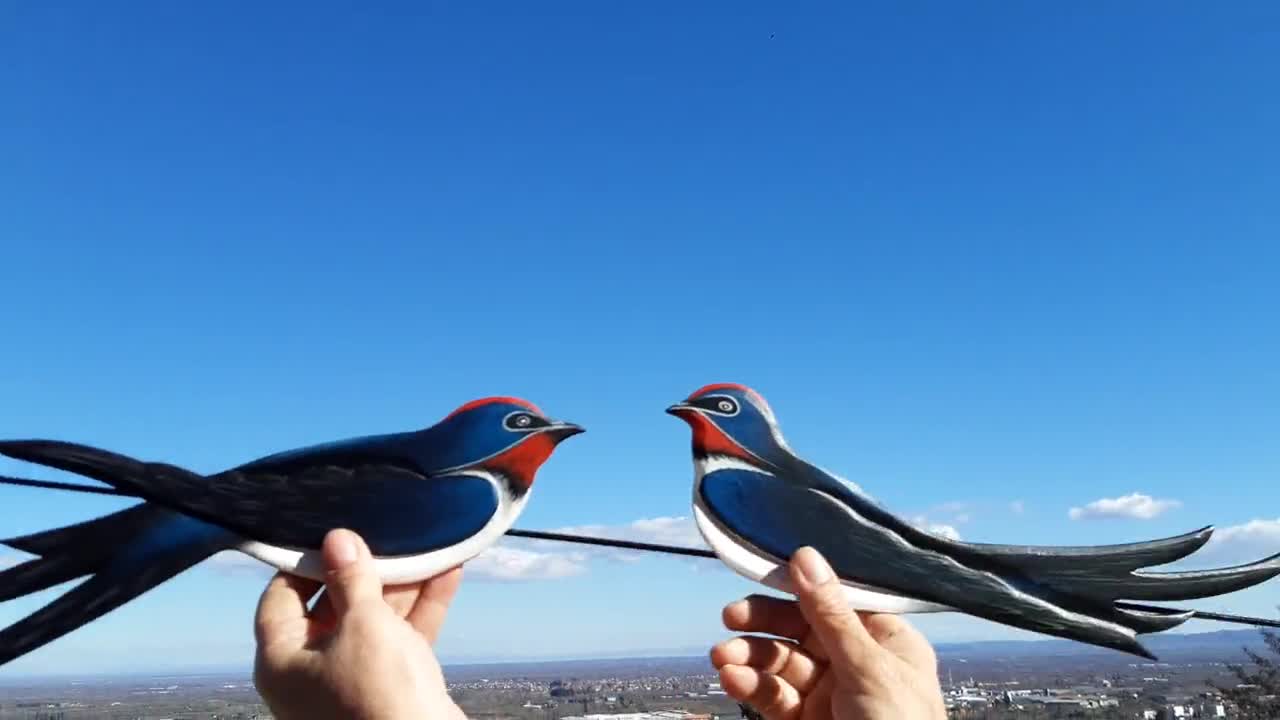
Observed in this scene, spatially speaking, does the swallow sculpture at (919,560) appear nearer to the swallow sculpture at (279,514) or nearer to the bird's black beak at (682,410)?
the bird's black beak at (682,410)

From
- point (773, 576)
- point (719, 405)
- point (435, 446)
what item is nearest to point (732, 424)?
point (719, 405)

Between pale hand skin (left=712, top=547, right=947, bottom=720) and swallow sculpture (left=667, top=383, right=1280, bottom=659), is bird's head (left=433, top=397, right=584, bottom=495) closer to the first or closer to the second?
swallow sculpture (left=667, top=383, right=1280, bottom=659)

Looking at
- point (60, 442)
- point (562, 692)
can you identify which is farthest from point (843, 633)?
point (562, 692)

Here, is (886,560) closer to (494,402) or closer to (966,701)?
(494,402)

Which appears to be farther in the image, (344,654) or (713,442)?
(713,442)

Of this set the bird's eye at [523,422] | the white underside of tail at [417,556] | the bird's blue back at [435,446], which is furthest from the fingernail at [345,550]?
the bird's eye at [523,422]

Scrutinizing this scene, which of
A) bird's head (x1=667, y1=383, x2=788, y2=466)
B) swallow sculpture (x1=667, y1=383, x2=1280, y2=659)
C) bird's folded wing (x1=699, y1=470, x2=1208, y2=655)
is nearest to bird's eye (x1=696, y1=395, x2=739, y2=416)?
bird's head (x1=667, y1=383, x2=788, y2=466)

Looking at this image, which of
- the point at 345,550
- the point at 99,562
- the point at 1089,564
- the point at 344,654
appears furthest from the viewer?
the point at 1089,564
